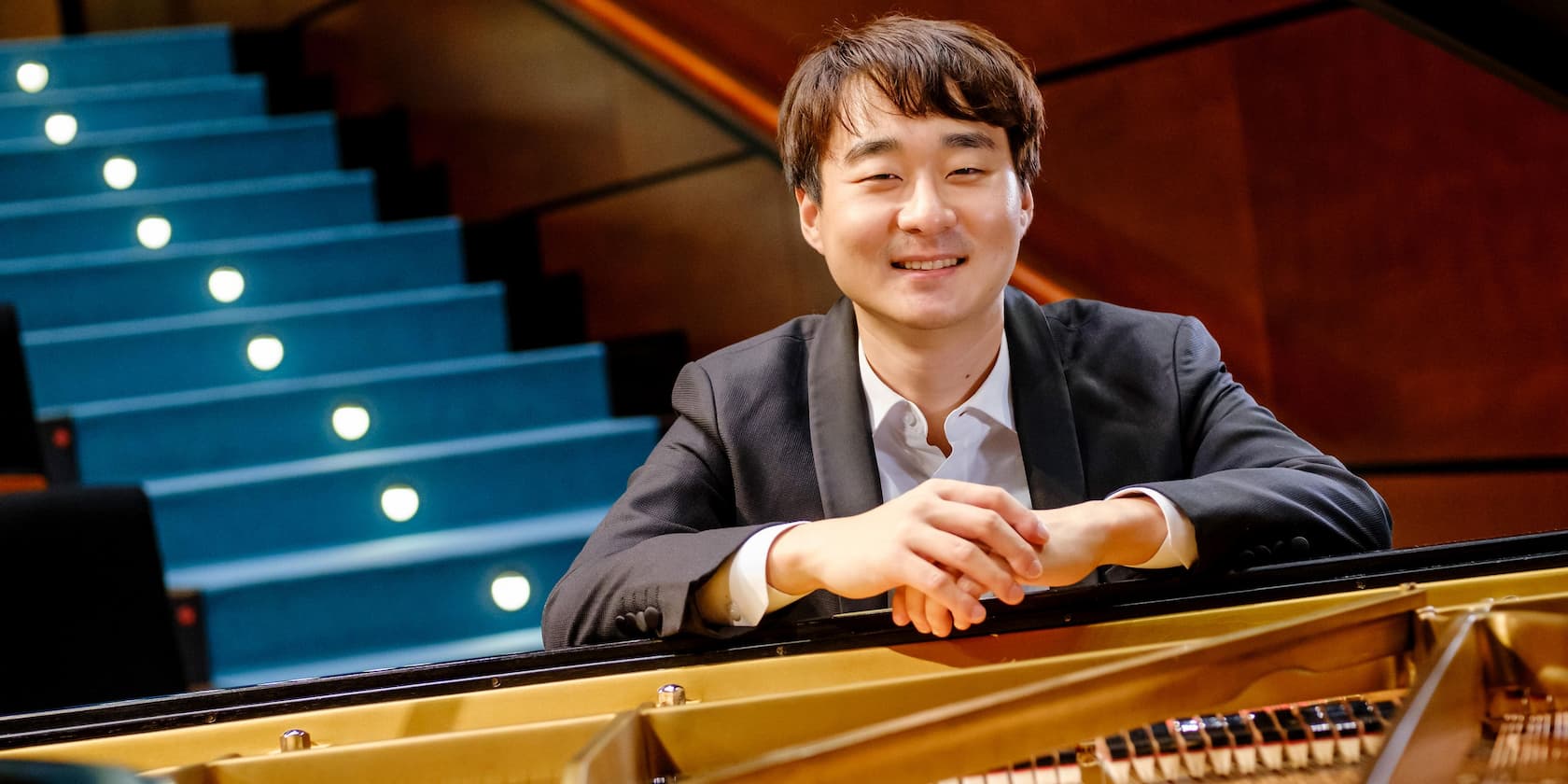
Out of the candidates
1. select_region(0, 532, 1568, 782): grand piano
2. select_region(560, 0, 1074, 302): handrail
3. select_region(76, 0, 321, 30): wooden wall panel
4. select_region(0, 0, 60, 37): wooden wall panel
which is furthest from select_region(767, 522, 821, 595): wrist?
select_region(0, 0, 60, 37): wooden wall panel

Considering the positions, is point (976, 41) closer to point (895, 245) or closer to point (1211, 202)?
point (895, 245)

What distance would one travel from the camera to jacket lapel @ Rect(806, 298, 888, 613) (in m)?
1.43

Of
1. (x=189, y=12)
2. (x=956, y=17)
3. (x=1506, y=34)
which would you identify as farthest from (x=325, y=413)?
(x=1506, y=34)

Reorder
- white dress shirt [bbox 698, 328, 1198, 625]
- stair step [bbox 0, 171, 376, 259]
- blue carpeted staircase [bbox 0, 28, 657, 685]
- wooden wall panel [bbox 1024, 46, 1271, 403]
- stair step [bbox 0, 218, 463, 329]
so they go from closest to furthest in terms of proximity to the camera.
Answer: white dress shirt [bbox 698, 328, 1198, 625]
wooden wall panel [bbox 1024, 46, 1271, 403]
blue carpeted staircase [bbox 0, 28, 657, 685]
stair step [bbox 0, 218, 463, 329]
stair step [bbox 0, 171, 376, 259]

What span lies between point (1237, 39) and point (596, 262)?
179 centimetres

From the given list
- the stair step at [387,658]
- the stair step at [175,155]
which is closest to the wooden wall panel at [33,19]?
the stair step at [175,155]

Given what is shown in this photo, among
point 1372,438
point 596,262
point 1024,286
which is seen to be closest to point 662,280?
point 596,262

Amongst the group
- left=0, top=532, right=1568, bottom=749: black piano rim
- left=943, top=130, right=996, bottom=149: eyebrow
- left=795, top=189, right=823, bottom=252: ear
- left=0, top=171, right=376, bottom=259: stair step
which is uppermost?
left=0, top=171, right=376, bottom=259: stair step

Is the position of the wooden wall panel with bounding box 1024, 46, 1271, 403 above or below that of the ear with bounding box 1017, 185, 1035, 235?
above

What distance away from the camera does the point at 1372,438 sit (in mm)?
2205

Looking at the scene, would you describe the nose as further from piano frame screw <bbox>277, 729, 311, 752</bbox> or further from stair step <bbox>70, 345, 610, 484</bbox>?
stair step <bbox>70, 345, 610, 484</bbox>

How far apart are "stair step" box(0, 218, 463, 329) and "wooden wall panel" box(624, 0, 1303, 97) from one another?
37.6 inches

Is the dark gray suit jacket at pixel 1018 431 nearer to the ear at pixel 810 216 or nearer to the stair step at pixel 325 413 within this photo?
the ear at pixel 810 216

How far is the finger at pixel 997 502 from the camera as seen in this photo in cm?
109
